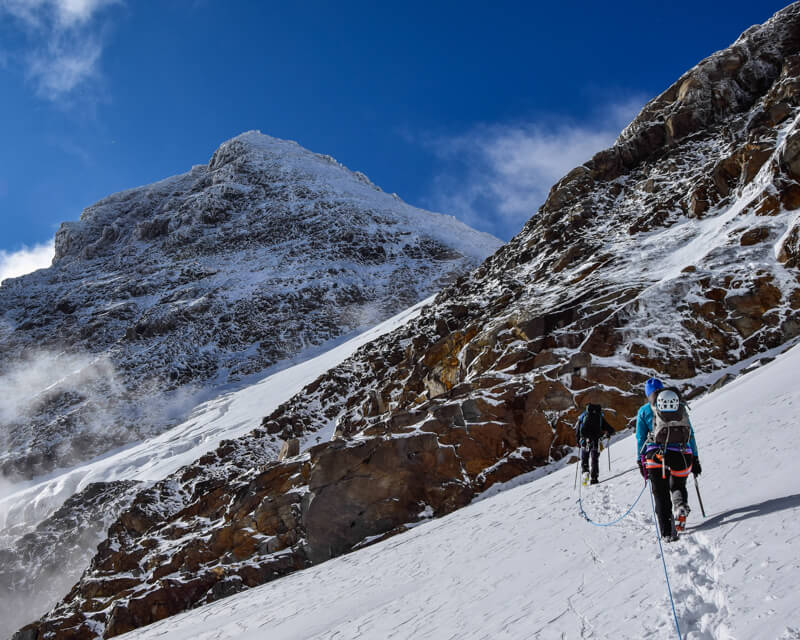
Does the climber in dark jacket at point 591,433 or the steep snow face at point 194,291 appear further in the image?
the steep snow face at point 194,291

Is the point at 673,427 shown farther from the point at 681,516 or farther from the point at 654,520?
the point at 654,520

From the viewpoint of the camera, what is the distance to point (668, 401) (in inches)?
214

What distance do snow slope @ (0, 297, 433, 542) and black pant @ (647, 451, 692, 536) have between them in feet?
79.2

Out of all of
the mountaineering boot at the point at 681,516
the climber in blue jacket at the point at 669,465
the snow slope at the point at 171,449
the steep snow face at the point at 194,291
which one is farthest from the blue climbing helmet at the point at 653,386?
the steep snow face at the point at 194,291

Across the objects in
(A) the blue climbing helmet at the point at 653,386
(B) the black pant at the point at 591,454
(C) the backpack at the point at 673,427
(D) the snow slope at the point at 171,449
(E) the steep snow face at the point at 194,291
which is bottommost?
(B) the black pant at the point at 591,454

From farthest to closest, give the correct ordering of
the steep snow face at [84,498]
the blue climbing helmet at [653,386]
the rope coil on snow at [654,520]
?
the steep snow face at [84,498]
the blue climbing helmet at [653,386]
the rope coil on snow at [654,520]

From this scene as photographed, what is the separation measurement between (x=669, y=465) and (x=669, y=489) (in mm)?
229

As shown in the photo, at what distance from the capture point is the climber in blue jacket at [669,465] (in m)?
5.18

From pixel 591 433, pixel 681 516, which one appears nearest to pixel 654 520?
pixel 681 516

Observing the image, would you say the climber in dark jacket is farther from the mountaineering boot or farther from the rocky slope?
the rocky slope

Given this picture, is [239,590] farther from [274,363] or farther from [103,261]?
[103,261]

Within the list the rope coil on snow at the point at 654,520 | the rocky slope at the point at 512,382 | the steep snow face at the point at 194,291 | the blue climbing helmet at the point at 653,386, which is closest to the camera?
the rope coil on snow at the point at 654,520

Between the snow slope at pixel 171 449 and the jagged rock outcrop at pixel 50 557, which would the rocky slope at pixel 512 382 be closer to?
the jagged rock outcrop at pixel 50 557

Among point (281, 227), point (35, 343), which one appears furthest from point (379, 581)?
point (281, 227)
